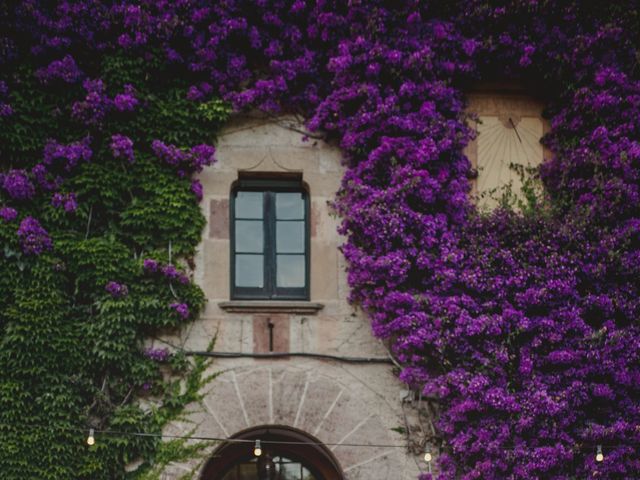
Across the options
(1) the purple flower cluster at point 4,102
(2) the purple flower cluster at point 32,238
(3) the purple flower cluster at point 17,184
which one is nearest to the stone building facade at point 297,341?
(2) the purple flower cluster at point 32,238

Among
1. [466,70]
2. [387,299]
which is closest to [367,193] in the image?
[387,299]

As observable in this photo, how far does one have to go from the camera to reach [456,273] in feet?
30.8

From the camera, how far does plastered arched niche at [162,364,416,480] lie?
9320 millimetres

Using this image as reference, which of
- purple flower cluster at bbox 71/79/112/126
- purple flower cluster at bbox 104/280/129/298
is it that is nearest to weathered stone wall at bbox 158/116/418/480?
purple flower cluster at bbox 104/280/129/298

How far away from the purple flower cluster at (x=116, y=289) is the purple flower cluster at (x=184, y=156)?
3.95 ft

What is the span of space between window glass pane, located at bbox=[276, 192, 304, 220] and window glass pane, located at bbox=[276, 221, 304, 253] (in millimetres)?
70

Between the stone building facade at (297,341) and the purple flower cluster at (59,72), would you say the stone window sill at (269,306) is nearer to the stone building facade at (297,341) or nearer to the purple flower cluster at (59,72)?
the stone building facade at (297,341)

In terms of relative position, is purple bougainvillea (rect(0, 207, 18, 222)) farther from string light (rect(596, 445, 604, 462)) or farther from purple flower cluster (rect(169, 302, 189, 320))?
string light (rect(596, 445, 604, 462))

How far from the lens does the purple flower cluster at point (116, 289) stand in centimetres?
926

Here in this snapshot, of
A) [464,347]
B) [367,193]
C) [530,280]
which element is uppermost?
[367,193]

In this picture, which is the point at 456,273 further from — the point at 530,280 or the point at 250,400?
the point at 250,400

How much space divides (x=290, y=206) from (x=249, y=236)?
499 millimetres

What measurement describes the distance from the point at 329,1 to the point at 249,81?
3.60 feet

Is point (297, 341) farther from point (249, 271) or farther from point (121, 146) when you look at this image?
point (121, 146)
